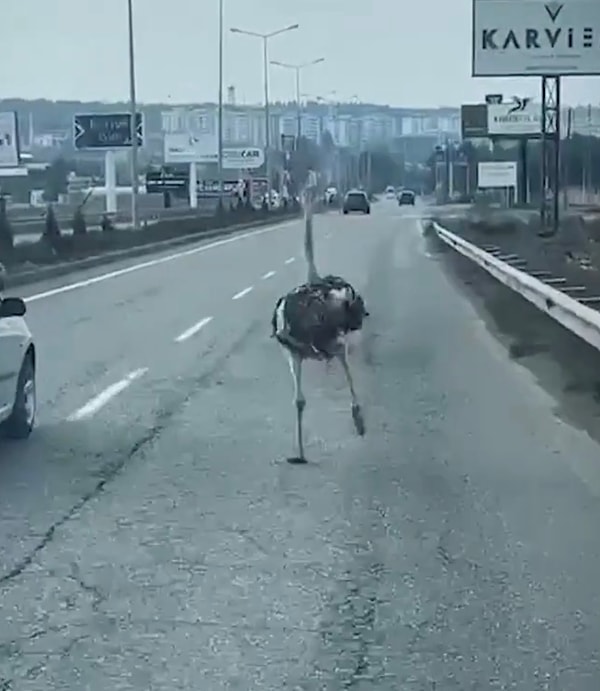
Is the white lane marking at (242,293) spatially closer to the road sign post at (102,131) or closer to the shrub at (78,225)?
the shrub at (78,225)

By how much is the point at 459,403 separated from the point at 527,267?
2061cm

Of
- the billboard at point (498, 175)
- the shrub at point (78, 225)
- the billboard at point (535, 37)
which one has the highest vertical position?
the billboard at point (535, 37)

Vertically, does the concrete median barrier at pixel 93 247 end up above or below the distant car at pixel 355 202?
above

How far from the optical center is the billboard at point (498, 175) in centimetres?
11506

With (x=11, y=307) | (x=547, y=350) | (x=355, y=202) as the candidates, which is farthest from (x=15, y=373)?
(x=355, y=202)

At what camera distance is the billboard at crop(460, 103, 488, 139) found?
110 m

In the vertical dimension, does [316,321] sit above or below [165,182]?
above

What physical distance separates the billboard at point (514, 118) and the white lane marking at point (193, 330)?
3090 inches

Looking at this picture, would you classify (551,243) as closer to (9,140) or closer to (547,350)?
(9,140)

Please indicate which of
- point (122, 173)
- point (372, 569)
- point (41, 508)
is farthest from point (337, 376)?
point (122, 173)

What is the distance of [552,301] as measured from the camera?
21.3 meters

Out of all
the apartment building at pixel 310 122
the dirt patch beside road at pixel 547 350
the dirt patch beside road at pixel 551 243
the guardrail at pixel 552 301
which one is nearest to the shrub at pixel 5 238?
the guardrail at pixel 552 301

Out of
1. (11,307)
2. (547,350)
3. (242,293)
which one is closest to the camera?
(11,307)

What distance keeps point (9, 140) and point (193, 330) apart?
A: 2594cm
